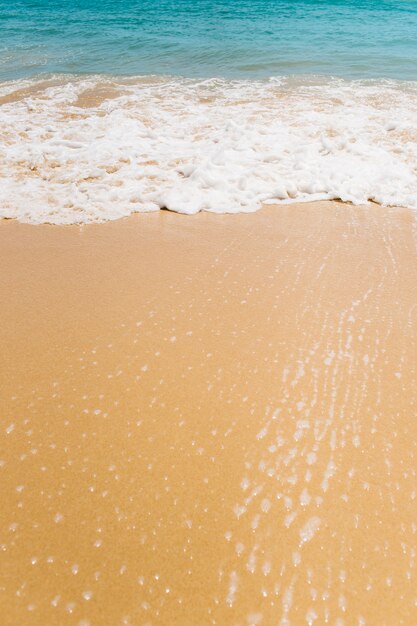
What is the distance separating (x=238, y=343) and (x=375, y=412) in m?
0.84

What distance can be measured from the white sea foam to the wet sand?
122cm

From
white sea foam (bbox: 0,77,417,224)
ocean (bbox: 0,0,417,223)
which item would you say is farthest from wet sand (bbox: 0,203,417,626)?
ocean (bbox: 0,0,417,223)

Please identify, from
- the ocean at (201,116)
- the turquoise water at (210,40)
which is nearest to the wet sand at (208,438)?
the ocean at (201,116)

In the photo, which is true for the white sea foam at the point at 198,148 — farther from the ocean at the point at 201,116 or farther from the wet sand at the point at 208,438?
the wet sand at the point at 208,438

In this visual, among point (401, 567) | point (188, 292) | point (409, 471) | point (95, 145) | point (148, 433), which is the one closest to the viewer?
point (401, 567)

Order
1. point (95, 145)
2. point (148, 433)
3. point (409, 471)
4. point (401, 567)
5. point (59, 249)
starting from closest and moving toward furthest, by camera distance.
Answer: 1. point (401, 567)
2. point (409, 471)
3. point (148, 433)
4. point (59, 249)
5. point (95, 145)

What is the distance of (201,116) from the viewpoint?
7.12 m

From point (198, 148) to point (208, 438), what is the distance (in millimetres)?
4649

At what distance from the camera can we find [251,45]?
1220cm

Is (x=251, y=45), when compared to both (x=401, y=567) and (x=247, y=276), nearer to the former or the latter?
(x=247, y=276)

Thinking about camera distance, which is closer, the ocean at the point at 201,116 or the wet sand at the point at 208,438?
the wet sand at the point at 208,438

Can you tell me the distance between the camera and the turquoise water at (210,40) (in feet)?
34.1

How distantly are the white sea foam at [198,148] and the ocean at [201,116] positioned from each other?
3cm

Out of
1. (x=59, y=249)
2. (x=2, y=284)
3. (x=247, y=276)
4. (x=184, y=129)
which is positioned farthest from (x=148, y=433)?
(x=184, y=129)
